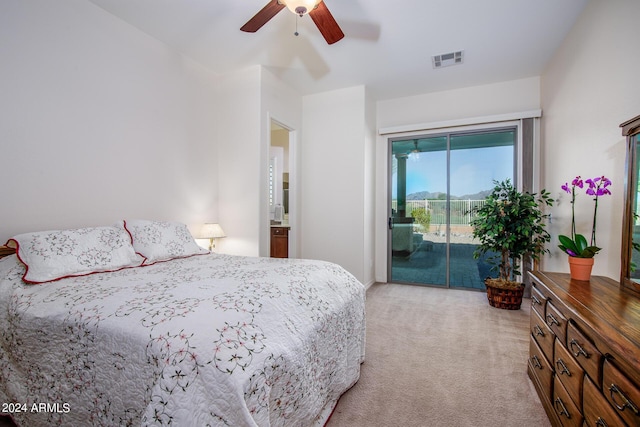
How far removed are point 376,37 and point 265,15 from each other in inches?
48.1

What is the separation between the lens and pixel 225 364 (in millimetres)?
933

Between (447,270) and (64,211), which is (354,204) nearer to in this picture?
(447,270)

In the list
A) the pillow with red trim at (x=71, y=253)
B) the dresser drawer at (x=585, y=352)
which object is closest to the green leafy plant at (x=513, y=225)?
the dresser drawer at (x=585, y=352)

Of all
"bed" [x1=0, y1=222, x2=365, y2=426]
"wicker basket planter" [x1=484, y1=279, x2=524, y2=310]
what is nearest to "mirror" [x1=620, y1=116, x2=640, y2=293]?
"bed" [x1=0, y1=222, x2=365, y2=426]

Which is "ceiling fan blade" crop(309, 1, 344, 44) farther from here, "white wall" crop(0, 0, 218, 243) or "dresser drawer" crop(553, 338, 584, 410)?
"dresser drawer" crop(553, 338, 584, 410)

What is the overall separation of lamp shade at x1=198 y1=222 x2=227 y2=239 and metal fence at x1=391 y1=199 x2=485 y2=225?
2.75 meters

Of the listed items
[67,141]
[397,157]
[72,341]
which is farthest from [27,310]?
[397,157]

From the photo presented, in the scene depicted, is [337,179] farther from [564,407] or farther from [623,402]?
[623,402]

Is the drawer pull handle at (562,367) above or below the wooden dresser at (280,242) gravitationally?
below

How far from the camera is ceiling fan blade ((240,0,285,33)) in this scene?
1971 millimetres

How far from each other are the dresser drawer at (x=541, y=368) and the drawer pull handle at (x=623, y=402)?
0.66 meters

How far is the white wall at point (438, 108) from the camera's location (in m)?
3.70

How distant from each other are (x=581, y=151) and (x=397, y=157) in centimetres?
229

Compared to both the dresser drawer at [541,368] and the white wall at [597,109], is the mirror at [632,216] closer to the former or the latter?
the white wall at [597,109]
